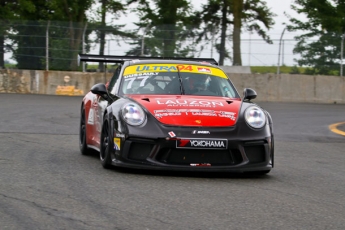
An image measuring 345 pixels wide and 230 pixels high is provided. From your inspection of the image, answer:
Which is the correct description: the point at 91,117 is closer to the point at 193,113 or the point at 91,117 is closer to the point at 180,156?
the point at 193,113

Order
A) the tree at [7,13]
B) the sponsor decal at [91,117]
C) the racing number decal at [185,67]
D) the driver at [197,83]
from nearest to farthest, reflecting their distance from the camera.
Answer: the driver at [197,83] → the racing number decal at [185,67] → the sponsor decal at [91,117] → the tree at [7,13]

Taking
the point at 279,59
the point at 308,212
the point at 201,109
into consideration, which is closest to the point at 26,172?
the point at 201,109

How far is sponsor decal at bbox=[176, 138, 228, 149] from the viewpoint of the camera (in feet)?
23.5

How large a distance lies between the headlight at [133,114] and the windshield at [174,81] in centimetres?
83

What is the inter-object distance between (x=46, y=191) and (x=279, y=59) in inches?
788

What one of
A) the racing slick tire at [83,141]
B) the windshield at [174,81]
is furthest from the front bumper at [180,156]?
the racing slick tire at [83,141]

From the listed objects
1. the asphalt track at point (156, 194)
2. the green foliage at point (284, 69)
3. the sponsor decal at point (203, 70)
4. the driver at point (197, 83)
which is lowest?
the asphalt track at point (156, 194)

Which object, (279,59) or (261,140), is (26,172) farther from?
(279,59)

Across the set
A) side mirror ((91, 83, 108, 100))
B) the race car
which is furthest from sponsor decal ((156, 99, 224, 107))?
side mirror ((91, 83, 108, 100))

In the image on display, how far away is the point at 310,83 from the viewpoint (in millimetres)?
25344

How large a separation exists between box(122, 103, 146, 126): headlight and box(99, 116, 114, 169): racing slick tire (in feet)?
0.96

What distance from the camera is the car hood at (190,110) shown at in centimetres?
735

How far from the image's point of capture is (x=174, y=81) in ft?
28.2

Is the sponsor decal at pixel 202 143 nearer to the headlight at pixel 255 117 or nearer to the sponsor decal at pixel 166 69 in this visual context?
→ the headlight at pixel 255 117
